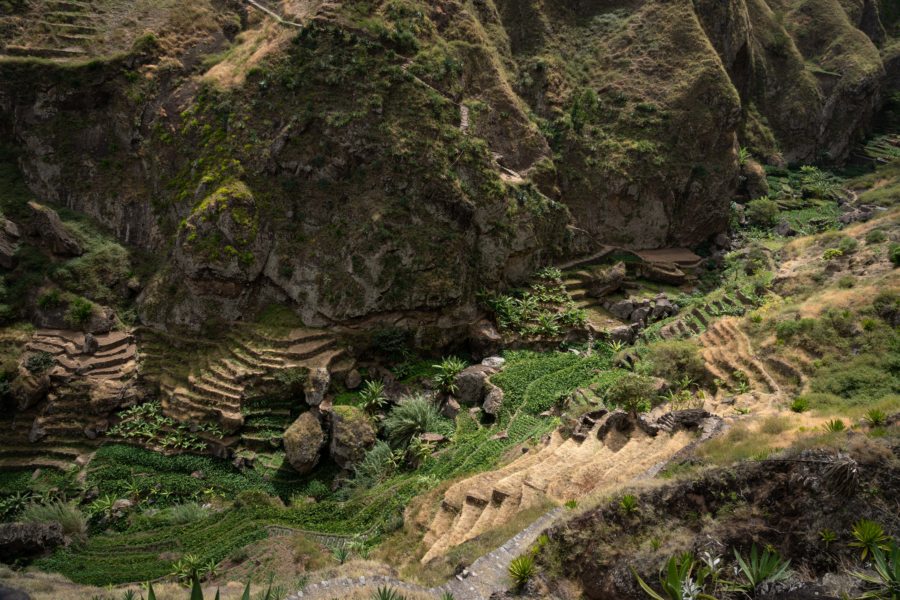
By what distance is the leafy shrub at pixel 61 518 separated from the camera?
22156mm

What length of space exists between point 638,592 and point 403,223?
24105mm

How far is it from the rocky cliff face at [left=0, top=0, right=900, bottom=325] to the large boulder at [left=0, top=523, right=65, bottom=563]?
12.0 metres

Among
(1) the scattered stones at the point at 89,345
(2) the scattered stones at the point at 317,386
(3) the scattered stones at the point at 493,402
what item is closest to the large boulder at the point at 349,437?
(2) the scattered stones at the point at 317,386

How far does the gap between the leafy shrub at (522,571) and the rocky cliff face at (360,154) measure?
64.0 feet

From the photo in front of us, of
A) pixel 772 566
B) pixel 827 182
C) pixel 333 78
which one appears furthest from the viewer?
pixel 827 182

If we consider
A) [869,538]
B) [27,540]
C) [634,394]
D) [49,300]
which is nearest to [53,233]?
[49,300]

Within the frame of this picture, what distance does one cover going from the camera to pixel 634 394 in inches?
906

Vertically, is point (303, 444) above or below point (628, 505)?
below

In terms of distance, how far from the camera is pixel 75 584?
19281 millimetres

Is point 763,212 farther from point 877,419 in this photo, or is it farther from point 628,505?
point 628,505

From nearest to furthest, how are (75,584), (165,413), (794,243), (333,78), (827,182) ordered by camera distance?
(75,584) < (165,413) < (333,78) < (794,243) < (827,182)

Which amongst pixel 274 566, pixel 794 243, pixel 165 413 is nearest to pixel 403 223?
pixel 165 413

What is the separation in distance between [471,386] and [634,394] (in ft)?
29.1

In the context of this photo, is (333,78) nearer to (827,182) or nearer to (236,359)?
(236,359)
